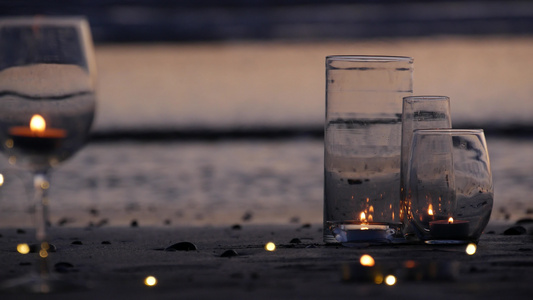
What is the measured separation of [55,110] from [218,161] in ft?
33.4

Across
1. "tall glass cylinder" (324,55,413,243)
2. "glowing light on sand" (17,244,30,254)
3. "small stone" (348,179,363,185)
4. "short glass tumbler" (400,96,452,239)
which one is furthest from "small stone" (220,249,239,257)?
"glowing light on sand" (17,244,30,254)

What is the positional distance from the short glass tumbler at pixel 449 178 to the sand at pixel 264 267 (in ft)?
0.48

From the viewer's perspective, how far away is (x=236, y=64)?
38188mm

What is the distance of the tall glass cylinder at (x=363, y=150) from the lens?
399cm

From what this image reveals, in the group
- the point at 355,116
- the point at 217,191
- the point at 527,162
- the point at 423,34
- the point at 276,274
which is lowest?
the point at 276,274

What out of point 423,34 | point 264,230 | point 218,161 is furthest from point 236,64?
point 264,230

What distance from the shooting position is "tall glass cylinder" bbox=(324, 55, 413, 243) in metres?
3.99

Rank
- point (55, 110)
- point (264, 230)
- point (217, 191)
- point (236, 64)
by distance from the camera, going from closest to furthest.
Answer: point (55, 110) < point (264, 230) < point (217, 191) < point (236, 64)

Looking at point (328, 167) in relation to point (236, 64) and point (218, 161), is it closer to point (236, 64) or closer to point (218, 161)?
point (218, 161)

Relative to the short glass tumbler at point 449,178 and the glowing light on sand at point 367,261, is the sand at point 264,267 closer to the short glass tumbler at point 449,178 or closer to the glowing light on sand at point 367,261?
the glowing light on sand at point 367,261

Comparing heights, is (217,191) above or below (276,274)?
above

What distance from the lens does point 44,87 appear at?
2.74 m

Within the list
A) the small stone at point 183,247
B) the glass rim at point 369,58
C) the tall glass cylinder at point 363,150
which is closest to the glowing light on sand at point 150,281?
the small stone at point 183,247

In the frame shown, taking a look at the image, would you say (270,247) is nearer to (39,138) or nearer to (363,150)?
(363,150)
